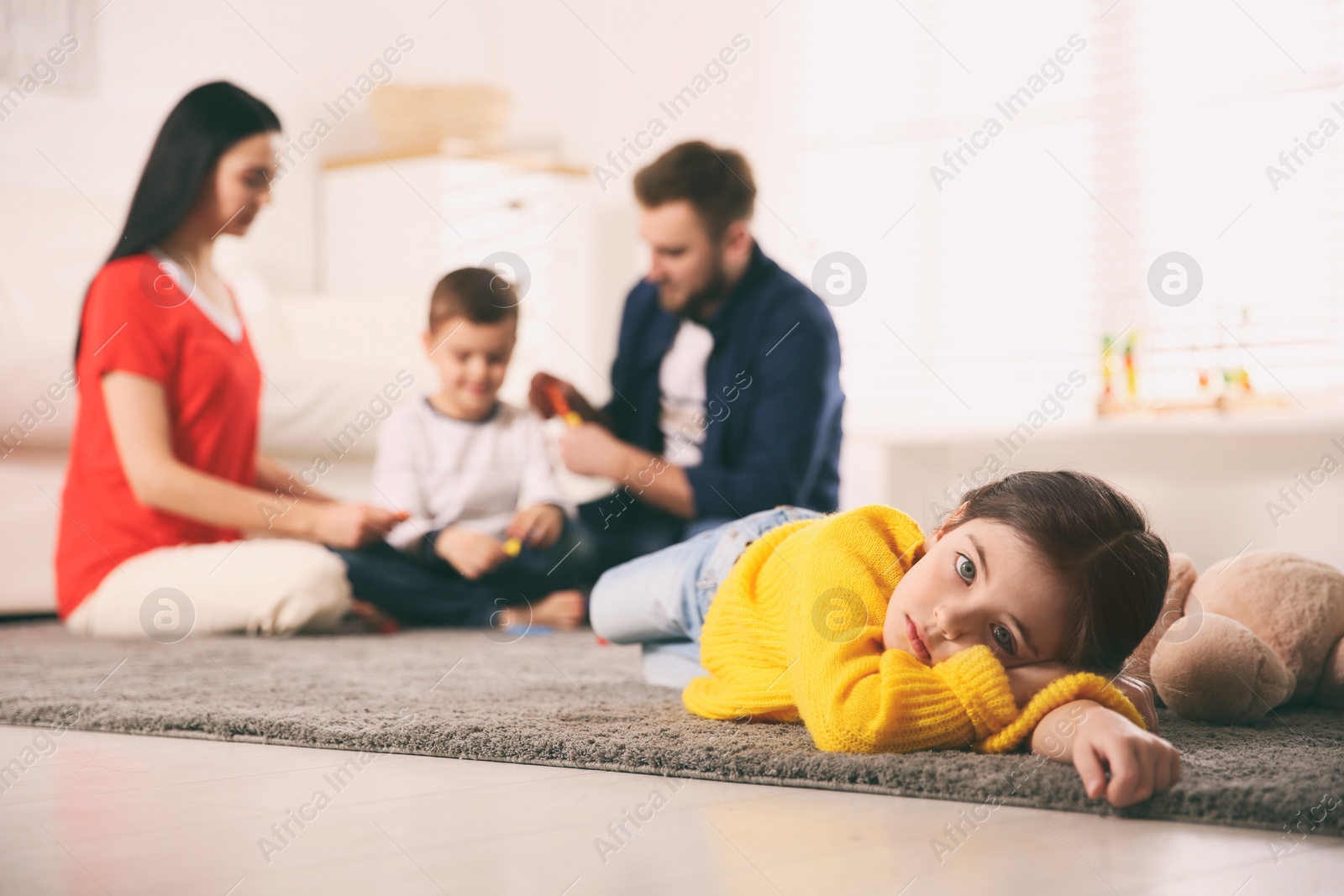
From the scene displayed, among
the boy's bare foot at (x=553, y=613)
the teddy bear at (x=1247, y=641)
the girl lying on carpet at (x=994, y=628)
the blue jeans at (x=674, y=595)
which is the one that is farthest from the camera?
the boy's bare foot at (x=553, y=613)

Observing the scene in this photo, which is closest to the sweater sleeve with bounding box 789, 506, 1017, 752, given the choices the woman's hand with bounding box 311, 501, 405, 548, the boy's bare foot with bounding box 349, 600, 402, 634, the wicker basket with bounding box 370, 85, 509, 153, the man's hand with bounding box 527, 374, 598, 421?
the woman's hand with bounding box 311, 501, 405, 548

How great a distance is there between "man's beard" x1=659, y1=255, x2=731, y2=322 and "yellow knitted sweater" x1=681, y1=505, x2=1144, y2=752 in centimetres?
84

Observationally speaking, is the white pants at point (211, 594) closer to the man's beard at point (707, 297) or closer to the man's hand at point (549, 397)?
the man's hand at point (549, 397)

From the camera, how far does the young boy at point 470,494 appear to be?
2033 mm

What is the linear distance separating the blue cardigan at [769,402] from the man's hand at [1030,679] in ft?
3.11

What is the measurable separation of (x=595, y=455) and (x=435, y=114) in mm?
1916

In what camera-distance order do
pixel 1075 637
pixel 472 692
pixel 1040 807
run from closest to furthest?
1. pixel 1040 807
2. pixel 1075 637
3. pixel 472 692

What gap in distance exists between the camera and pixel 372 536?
1.79 metres

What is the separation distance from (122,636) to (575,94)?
248 centimetres

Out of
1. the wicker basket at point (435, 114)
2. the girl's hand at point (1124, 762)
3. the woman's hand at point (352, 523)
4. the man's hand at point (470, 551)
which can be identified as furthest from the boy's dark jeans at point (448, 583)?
the wicker basket at point (435, 114)

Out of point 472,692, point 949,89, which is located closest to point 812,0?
point 949,89

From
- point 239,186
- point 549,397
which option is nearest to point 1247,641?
point 549,397

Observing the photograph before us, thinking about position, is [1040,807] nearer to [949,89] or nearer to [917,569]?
[917,569]

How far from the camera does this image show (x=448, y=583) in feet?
6.81
